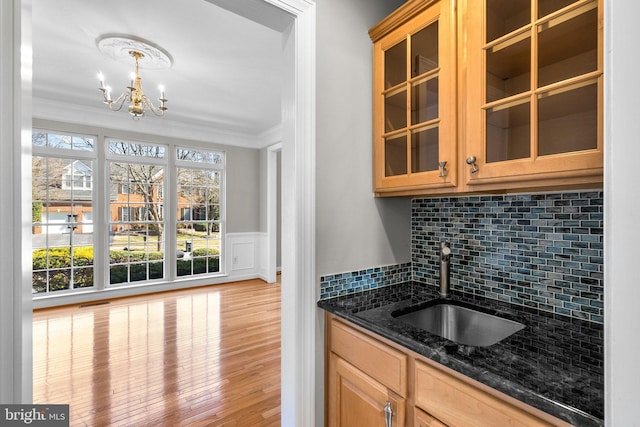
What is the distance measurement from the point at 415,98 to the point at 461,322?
1.12 meters

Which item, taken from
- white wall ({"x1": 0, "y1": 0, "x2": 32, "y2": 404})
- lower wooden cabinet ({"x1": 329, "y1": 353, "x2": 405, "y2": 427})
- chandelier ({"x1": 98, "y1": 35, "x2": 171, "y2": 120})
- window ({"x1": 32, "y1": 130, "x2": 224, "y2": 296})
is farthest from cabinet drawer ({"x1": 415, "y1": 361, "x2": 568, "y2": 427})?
window ({"x1": 32, "y1": 130, "x2": 224, "y2": 296})

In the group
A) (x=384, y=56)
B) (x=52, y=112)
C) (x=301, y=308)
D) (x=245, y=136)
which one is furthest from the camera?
(x=245, y=136)

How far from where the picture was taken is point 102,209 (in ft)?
13.6

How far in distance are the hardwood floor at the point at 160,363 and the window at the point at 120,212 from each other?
62cm

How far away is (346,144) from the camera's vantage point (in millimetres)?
1466

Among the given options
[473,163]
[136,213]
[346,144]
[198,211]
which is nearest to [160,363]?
[346,144]

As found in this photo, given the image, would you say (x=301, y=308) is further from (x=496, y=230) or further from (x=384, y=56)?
(x=384, y=56)

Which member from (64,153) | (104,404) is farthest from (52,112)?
(104,404)

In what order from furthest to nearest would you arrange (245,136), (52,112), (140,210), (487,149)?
(245,136)
(140,210)
(52,112)
(487,149)

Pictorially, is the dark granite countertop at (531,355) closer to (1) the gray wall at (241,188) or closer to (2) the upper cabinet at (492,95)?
(2) the upper cabinet at (492,95)

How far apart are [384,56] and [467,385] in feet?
4.90

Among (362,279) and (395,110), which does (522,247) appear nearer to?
(362,279)

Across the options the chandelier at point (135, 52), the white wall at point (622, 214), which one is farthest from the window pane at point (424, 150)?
the chandelier at point (135, 52)

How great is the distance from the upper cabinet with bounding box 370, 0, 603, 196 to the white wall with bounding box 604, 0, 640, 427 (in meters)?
0.42
